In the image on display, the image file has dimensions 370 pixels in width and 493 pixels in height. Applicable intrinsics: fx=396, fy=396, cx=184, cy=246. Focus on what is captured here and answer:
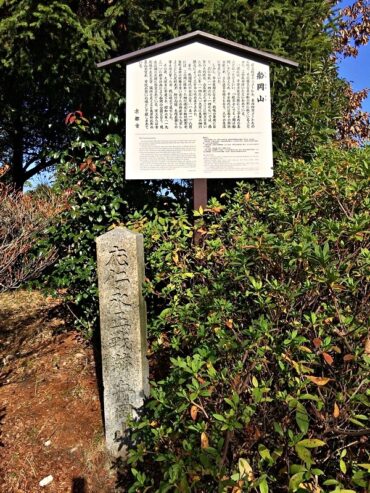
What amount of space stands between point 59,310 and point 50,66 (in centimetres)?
283

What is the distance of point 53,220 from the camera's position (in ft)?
13.6

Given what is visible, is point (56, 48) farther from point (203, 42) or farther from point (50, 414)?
point (50, 414)

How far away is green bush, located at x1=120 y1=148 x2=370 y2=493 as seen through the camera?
143cm

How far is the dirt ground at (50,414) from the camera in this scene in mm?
2678

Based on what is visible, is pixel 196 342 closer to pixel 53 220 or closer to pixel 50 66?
pixel 53 220

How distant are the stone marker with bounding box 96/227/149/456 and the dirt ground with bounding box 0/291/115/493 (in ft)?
0.85

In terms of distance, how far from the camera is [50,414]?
10.7 ft

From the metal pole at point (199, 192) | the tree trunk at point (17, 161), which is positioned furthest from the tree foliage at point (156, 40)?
the tree trunk at point (17, 161)

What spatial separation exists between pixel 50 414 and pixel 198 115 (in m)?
2.87

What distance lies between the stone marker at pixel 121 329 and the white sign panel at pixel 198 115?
1.04 metres

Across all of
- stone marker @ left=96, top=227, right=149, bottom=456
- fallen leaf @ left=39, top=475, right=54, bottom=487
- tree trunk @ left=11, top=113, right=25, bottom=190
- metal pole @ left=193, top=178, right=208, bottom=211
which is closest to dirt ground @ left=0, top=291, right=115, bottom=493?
fallen leaf @ left=39, top=475, right=54, bottom=487

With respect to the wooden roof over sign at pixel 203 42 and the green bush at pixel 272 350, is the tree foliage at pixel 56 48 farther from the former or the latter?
the green bush at pixel 272 350

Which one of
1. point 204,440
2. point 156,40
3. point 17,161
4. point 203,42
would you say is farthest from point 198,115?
point 17,161

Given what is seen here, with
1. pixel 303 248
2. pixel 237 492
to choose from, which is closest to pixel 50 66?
pixel 303 248
